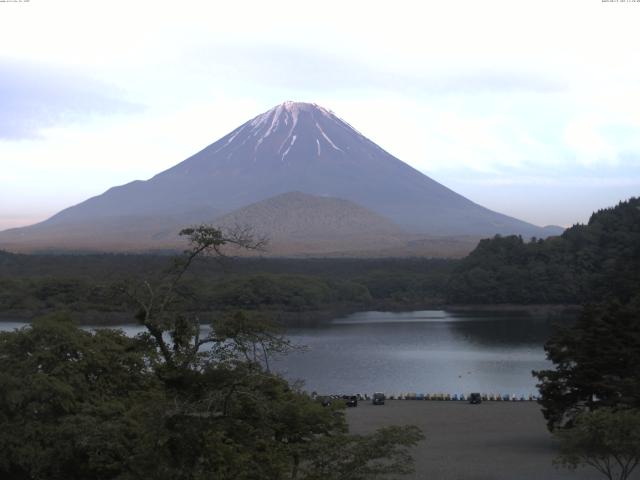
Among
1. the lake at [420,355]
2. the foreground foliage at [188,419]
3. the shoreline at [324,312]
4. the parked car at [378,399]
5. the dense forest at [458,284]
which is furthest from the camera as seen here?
the dense forest at [458,284]

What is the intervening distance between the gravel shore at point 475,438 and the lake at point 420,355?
2657mm

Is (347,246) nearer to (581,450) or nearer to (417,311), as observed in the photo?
(417,311)

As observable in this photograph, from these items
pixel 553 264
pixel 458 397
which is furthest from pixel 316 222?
pixel 458 397

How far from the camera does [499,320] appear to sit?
175 feet

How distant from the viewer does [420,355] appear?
35750mm

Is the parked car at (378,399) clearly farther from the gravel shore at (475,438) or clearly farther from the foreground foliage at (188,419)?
the foreground foliage at (188,419)

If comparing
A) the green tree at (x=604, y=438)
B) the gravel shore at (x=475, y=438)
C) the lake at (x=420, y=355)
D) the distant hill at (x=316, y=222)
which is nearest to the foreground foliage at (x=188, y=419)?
the green tree at (x=604, y=438)

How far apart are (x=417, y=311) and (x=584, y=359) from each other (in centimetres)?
4676

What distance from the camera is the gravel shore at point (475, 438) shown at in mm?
14945

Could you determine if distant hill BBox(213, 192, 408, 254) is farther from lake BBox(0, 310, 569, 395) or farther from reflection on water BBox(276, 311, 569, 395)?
reflection on water BBox(276, 311, 569, 395)

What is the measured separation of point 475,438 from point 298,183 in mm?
143661

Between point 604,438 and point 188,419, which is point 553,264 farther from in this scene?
Result: point 188,419

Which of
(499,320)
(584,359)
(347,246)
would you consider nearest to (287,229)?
(347,246)

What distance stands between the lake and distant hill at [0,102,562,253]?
97.9 m
